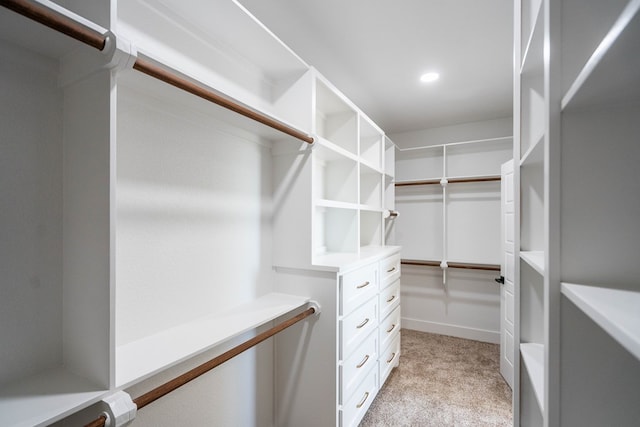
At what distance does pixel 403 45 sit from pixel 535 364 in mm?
1856

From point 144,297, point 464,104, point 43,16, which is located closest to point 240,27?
point 43,16

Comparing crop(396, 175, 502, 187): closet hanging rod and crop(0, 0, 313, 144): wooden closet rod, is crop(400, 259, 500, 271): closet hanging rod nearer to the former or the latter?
→ crop(396, 175, 502, 187): closet hanging rod

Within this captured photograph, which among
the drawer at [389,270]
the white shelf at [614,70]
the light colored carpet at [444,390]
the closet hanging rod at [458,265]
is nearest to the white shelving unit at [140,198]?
the light colored carpet at [444,390]

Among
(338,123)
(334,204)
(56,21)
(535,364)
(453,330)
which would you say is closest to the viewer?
(56,21)

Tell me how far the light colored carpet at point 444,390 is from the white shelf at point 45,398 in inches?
70.4

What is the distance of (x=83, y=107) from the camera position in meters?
0.78

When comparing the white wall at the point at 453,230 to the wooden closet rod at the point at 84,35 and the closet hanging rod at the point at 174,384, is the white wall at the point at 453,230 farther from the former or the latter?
the wooden closet rod at the point at 84,35

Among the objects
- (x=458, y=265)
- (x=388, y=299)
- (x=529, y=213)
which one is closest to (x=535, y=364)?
(x=529, y=213)

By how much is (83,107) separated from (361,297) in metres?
1.65

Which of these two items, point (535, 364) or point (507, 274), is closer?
point (535, 364)

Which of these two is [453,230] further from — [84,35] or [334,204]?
[84,35]

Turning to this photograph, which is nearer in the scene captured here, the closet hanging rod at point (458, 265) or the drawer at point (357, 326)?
the drawer at point (357, 326)

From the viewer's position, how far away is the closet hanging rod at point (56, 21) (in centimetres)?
56

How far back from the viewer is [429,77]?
233 cm
